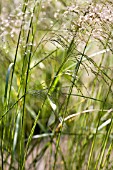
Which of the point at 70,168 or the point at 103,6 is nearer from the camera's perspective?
the point at 103,6

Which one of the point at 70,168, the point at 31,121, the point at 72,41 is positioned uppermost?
the point at 72,41

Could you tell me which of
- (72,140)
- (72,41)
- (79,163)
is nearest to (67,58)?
(72,41)

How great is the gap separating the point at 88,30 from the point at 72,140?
2.27 ft

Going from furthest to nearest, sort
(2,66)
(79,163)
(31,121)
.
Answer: (31,121), (2,66), (79,163)

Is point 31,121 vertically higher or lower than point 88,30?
lower

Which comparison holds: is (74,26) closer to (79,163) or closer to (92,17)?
(92,17)

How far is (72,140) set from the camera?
59.6 inches

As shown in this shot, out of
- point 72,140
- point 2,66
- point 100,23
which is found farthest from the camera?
point 2,66

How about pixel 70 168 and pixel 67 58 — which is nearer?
pixel 67 58

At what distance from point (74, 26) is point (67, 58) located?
2.8 inches

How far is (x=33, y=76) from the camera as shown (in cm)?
189

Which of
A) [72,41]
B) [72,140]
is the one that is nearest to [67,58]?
[72,41]

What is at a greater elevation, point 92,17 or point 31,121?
point 92,17

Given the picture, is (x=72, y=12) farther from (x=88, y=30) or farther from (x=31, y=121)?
(x=31, y=121)
